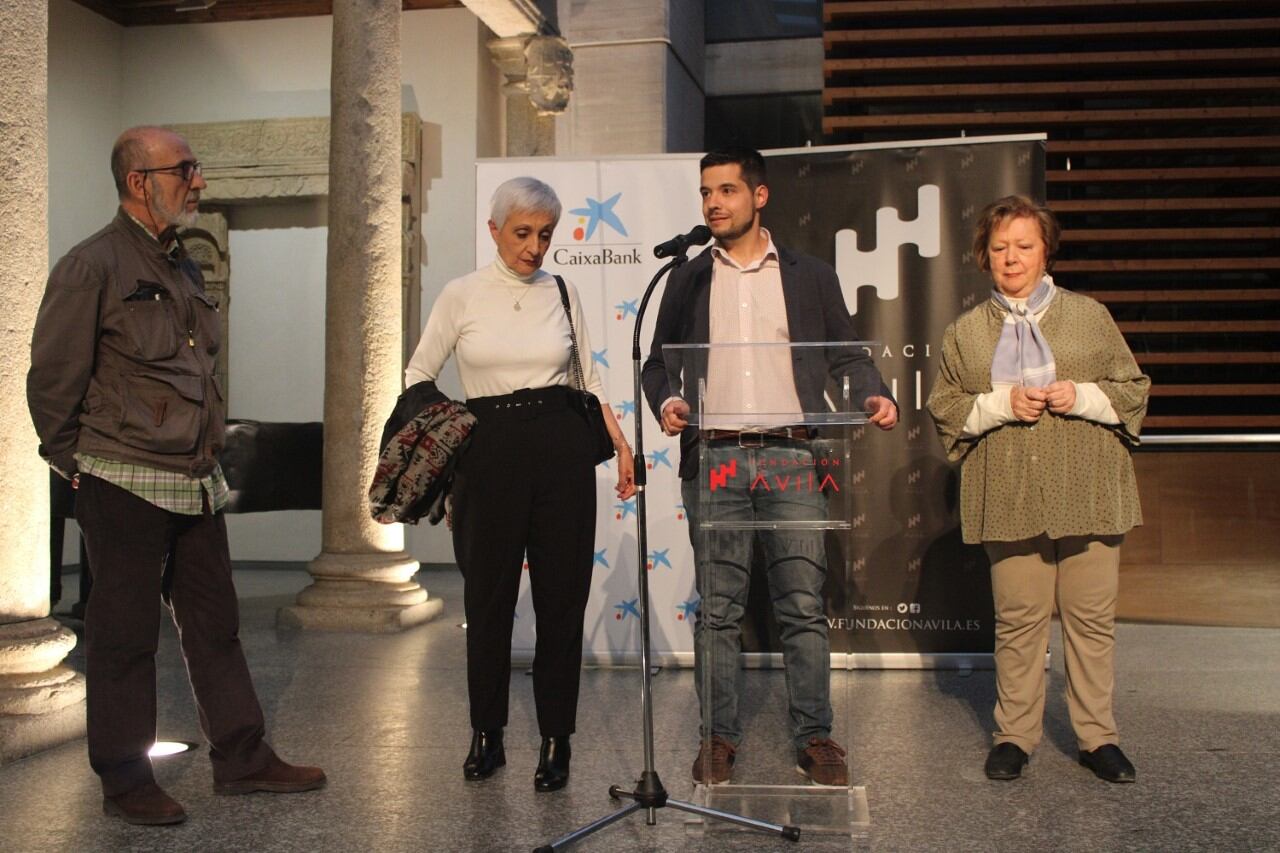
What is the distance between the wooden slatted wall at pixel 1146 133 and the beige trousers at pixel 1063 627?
410 centimetres

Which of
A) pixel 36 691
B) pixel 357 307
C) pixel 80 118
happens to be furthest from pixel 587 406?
pixel 80 118

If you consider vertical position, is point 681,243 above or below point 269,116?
below

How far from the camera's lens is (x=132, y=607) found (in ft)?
10.2

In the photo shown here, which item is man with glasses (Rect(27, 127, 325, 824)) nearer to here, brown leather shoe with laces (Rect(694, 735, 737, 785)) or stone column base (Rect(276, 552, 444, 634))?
brown leather shoe with laces (Rect(694, 735, 737, 785))

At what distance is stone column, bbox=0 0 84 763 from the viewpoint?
3875 mm

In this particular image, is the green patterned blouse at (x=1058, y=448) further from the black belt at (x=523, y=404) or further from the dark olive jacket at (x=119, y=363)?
the dark olive jacket at (x=119, y=363)

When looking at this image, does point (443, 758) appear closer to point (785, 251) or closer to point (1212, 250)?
point (785, 251)

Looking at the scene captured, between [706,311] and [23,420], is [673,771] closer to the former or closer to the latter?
[706,311]

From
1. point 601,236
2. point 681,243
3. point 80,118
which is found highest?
point 80,118

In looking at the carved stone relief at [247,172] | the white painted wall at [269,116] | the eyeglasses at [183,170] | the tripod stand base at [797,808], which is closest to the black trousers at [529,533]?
the tripod stand base at [797,808]

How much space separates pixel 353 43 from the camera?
6.59 meters

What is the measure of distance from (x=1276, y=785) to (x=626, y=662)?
2.47 meters

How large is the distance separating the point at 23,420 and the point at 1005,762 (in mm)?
2816

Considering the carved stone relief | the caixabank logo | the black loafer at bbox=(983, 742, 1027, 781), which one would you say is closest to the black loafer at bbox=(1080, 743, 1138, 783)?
the black loafer at bbox=(983, 742, 1027, 781)
